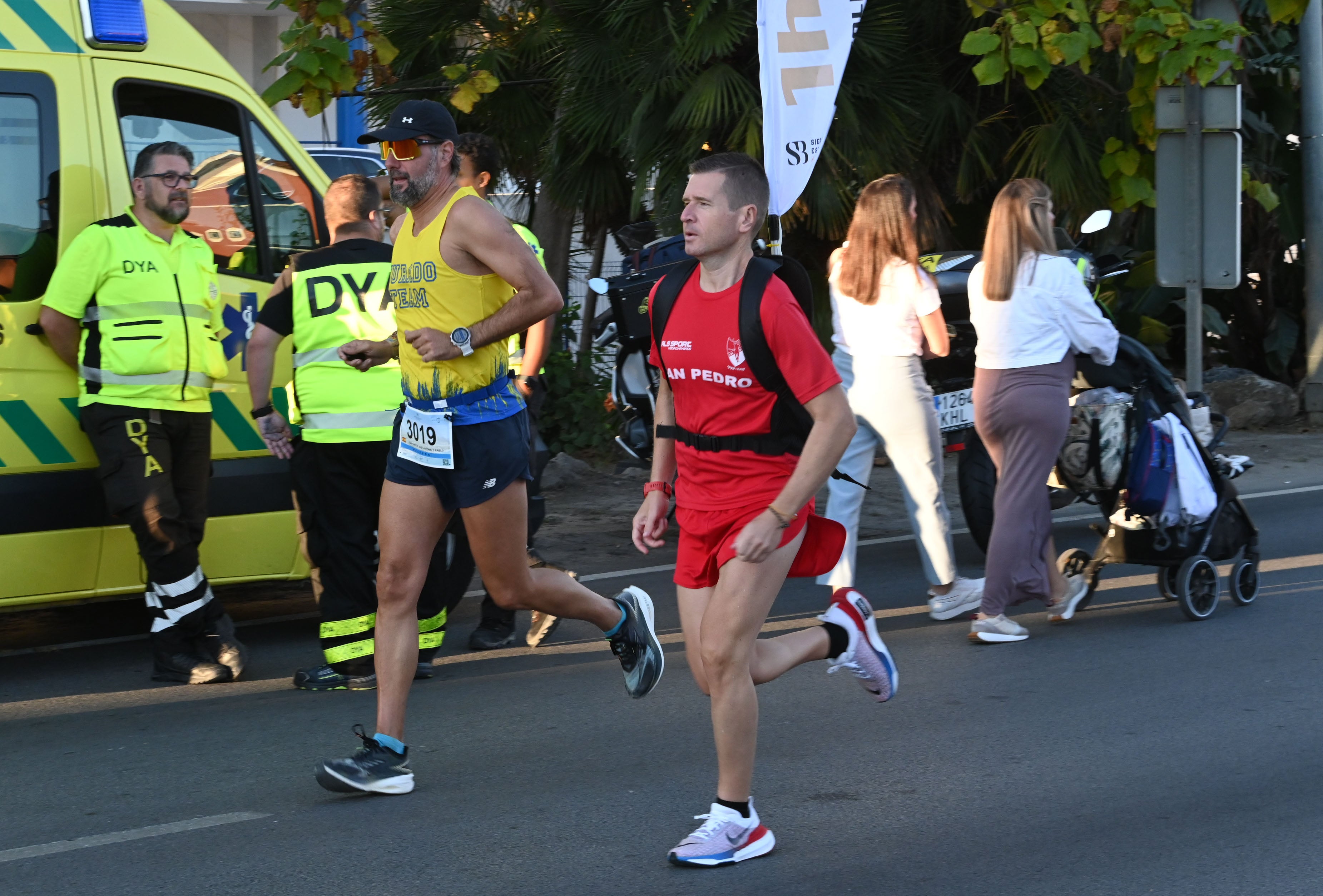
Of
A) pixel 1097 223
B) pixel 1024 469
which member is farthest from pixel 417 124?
pixel 1097 223

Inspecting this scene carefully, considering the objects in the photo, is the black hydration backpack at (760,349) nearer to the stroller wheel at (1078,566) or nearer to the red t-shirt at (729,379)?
the red t-shirt at (729,379)

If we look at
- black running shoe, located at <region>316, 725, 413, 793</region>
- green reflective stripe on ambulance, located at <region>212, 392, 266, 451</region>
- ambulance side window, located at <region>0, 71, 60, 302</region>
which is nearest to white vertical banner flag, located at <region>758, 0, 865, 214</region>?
green reflective stripe on ambulance, located at <region>212, 392, 266, 451</region>

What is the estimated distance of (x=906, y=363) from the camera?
6648 millimetres

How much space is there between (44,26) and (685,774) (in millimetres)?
3674

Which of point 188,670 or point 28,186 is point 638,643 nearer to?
point 188,670

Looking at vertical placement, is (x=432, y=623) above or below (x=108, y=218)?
below

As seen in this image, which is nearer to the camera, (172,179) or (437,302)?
(437,302)

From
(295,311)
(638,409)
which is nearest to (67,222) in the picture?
(295,311)

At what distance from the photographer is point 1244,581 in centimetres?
715

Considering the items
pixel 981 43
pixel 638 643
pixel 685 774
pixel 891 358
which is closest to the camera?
pixel 685 774

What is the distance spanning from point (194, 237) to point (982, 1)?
20.7 ft

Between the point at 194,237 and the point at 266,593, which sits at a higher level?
the point at 194,237

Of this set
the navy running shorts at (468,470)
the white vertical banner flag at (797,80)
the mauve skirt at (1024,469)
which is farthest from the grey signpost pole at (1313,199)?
the navy running shorts at (468,470)

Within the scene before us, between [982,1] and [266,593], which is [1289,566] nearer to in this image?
[982,1]
